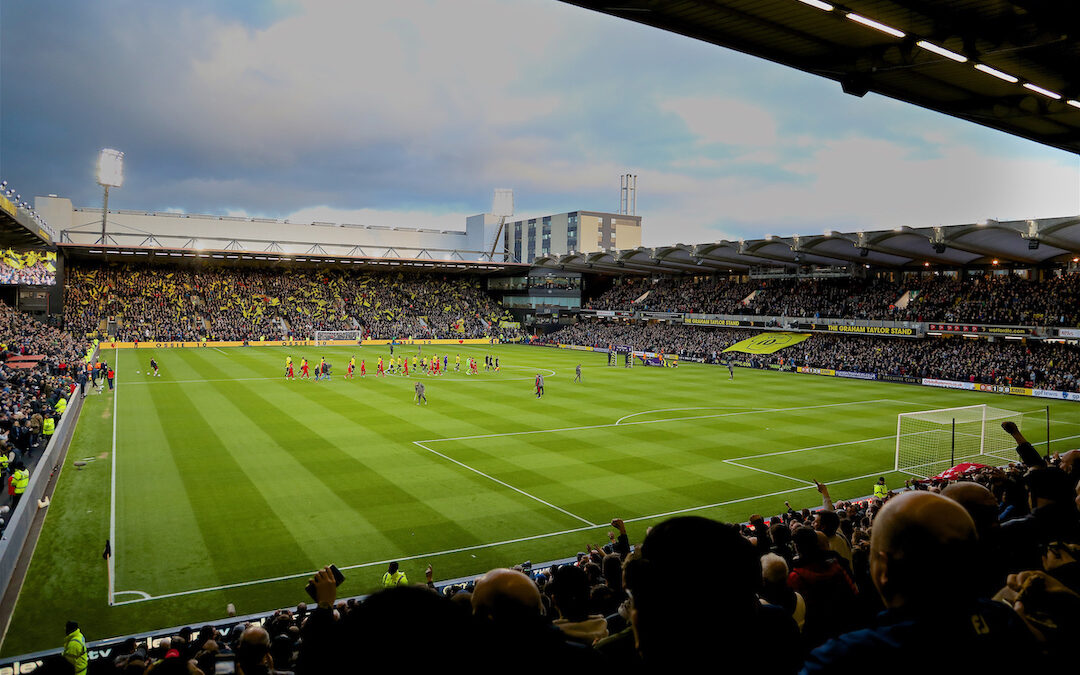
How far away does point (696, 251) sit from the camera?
207ft

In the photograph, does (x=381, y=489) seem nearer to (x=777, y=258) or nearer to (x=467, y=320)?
(x=777, y=258)

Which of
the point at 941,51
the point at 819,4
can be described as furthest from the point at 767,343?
the point at 819,4

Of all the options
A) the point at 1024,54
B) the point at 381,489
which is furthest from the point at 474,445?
the point at 1024,54

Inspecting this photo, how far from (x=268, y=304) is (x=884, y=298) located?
64743mm

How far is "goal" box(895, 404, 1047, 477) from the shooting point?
22.2 meters

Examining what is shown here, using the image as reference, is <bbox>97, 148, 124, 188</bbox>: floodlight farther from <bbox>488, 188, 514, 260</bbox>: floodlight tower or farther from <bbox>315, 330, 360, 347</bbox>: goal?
<bbox>488, 188, 514, 260</bbox>: floodlight tower

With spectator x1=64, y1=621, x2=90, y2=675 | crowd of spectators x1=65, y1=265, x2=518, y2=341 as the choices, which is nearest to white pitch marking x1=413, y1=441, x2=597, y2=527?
spectator x1=64, y1=621, x2=90, y2=675

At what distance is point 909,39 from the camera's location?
9.66 m

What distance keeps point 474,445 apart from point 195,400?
16.4m

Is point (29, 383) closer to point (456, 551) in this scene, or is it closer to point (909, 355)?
point (456, 551)

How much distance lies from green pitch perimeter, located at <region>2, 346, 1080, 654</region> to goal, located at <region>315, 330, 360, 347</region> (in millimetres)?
34011

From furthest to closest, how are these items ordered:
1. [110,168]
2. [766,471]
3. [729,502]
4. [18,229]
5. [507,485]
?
1. [110,168]
2. [18,229]
3. [766,471]
4. [507,485]
5. [729,502]

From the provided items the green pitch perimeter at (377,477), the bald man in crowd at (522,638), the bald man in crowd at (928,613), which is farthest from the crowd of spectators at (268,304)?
the bald man in crowd at (928,613)

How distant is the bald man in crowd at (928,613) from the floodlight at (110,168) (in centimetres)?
7589
